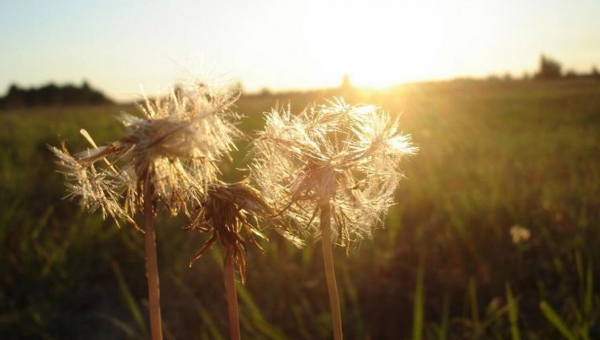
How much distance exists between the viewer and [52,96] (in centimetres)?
2075

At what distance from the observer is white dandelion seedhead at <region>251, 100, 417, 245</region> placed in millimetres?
572

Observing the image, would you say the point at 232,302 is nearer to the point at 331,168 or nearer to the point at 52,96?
the point at 331,168

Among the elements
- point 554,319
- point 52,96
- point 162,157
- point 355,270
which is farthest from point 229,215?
point 52,96

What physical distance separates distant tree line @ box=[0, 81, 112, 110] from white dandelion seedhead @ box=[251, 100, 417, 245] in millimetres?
15754

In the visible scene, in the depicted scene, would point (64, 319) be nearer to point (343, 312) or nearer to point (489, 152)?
point (343, 312)

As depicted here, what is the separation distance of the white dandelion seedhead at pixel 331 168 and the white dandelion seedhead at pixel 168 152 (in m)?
0.07

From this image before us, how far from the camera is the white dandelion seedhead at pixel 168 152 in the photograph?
482 mm

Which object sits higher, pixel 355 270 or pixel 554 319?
pixel 554 319

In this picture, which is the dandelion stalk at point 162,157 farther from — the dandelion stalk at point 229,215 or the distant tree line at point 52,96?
the distant tree line at point 52,96

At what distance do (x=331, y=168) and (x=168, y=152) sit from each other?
0.17 meters

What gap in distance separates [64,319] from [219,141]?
317cm

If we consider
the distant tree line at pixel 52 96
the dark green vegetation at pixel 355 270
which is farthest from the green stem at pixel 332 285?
the distant tree line at pixel 52 96

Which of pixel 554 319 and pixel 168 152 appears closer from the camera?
pixel 168 152

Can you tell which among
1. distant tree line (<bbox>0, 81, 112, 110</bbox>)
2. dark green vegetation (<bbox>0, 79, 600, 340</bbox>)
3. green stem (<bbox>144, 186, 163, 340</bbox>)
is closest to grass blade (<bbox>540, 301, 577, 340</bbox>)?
green stem (<bbox>144, 186, 163, 340</bbox>)
